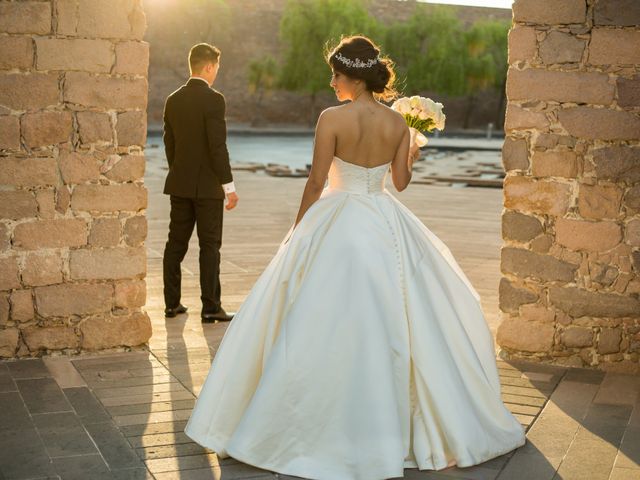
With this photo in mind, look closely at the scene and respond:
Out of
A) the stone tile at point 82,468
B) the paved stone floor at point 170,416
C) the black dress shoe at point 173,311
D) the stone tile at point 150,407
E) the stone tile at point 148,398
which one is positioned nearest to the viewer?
the stone tile at point 82,468

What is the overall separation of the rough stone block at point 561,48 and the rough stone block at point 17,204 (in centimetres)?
300

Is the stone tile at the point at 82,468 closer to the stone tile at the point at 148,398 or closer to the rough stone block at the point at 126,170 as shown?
the stone tile at the point at 148,398

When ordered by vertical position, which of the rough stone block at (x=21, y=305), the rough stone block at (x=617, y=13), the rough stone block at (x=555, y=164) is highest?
the rough stone block at (x=617, y=13)

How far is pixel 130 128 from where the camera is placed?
19.3 ft

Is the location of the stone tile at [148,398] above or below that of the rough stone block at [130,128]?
below

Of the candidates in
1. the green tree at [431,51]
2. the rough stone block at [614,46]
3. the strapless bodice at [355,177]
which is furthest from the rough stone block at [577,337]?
the green tree at [431,51]

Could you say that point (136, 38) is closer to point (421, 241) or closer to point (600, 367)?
point (421, 241)

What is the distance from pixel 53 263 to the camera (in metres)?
5.82

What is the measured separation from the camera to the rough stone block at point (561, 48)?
575cm

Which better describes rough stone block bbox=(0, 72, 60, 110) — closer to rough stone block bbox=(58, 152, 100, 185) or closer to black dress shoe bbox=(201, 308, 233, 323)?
rough stone block bbox=(58, 152, 100, 185)

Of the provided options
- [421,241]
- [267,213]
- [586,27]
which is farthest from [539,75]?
[267,213]

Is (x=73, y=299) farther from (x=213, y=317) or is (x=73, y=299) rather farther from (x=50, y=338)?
(x=213, y=317)

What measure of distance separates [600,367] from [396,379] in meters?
2.28

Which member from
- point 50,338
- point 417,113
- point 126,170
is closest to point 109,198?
point 126,170
